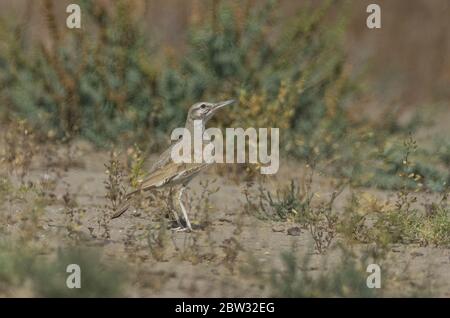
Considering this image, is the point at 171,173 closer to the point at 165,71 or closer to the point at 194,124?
the point at 194,124

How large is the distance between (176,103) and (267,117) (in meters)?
1.25

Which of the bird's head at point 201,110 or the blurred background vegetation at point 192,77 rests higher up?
the blurred background vegetation at point 192,77

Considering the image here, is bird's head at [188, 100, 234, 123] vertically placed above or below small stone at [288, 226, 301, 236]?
above

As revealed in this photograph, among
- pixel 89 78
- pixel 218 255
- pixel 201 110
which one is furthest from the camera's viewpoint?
pixel 89 78

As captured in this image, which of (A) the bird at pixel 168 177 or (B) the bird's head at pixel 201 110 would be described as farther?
(B) the bird's head at pixel 201 110

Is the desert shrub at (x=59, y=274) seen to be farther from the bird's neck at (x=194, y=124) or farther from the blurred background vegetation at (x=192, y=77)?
the blurred background vegetation at (x=192, y=77)

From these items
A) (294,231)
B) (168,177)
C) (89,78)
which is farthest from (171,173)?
(89,78)

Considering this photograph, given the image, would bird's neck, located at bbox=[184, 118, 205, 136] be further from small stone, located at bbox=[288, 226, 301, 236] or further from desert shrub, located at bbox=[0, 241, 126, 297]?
desert shrub, located at bbox=[0, 241, 126, 297]

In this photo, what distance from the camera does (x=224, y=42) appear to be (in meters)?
11.2

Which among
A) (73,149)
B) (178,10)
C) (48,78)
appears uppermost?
(178,10)

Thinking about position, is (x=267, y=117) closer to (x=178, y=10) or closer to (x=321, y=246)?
(x=321, y=246)

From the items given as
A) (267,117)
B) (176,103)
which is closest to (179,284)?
(267,117)

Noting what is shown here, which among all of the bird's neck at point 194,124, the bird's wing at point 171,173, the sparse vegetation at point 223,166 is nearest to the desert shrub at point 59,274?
the sparse vegetation at point 223,166

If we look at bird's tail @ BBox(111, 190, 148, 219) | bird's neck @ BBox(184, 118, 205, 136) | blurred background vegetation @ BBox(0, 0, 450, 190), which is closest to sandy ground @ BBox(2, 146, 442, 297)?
bird's tail @ BBox(111, 190, 148, 219)
